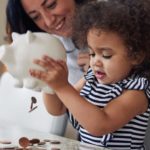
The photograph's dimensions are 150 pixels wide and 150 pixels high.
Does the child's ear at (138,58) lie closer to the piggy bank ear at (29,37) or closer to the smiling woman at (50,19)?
the piggy bank ear at (29,37)

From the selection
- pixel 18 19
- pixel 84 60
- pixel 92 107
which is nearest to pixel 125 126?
pixel 92 107

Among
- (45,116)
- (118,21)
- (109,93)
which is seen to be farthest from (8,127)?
(118,21)

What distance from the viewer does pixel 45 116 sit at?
136 cm

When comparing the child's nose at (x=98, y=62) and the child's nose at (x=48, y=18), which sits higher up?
the child's nose at (x=98, y=62)

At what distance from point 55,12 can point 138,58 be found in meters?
0.56

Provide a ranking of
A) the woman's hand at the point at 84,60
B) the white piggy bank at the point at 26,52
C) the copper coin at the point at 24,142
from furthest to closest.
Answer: the woman's hand at the point at 84,60
the copper coin at the point at 24,142
the white piggy bank at the point at 26,52

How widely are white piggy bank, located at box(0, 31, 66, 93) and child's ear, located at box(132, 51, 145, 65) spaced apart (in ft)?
0.66

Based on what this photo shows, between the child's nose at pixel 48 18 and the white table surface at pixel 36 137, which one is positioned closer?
the white table surface at pixel 36 137

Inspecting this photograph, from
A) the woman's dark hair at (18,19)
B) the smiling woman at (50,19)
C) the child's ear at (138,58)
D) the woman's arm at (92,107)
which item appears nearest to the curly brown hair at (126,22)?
the child's ear at (138,58)

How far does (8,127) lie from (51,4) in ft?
1.64

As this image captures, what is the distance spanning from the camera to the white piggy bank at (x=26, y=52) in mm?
840

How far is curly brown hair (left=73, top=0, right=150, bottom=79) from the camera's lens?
0.96m

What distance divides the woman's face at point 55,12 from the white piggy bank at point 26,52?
0.60 metres

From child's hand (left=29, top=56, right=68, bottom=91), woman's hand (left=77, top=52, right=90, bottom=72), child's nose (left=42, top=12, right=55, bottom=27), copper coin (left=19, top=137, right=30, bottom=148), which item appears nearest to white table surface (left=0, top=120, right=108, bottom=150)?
copper coin (left=19, top=137, right=30, bottom=148)
